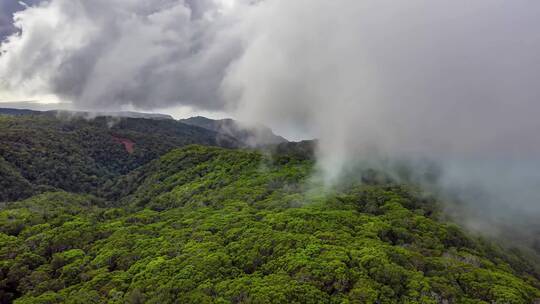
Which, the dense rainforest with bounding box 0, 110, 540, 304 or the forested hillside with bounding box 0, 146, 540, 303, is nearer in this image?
the forested hillside with bounding box 0, 146, 540, 303

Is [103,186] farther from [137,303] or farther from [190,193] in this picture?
[137,303]

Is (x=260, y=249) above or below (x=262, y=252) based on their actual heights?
above

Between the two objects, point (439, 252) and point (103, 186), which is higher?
point (439, 252)

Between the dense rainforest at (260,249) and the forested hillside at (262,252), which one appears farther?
the dense rainforest at (260,249)

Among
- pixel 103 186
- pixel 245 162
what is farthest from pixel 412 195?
pixel 103 186

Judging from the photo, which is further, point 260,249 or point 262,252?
point 260,249
